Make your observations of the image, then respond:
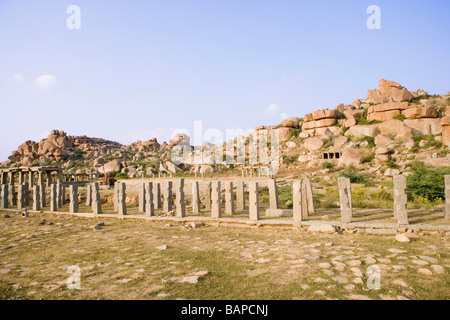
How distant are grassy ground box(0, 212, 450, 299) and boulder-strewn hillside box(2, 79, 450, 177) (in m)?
20.5

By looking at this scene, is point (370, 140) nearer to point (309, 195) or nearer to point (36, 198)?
point (309, 195)

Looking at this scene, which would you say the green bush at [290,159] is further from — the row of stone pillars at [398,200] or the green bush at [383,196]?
the row of stone pillars at [398,200]

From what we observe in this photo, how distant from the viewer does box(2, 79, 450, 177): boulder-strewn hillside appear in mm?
27781

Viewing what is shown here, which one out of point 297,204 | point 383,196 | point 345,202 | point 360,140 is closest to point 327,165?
point 360,140

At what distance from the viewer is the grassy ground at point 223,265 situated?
340cm

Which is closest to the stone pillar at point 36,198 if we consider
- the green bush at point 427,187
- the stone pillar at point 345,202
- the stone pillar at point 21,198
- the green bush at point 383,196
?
the stone pillar at point 21,198

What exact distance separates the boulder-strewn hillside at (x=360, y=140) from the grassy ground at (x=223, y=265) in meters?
20.5

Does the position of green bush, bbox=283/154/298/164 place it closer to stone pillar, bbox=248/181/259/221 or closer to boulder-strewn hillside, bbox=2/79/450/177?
boulder-strewn hillside, bbox=2/79/450/177

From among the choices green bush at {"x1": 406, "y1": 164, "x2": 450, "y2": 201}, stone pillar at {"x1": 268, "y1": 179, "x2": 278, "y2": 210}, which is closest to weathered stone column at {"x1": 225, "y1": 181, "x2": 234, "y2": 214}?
stone pillar at {"x1": 268, "y1": 179, "x2": 278, "y2": 210}

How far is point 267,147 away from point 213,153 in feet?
29.2

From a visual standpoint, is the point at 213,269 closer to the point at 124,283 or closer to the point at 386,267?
the point at 124,283

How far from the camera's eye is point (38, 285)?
3820mm

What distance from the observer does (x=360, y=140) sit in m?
33.8
